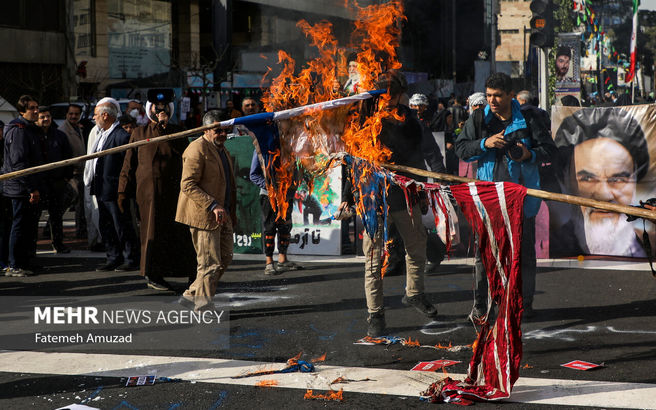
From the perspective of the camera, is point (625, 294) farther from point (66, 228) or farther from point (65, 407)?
point (66, 228)

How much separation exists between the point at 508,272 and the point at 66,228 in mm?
10186

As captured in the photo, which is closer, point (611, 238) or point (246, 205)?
point (611, 238)

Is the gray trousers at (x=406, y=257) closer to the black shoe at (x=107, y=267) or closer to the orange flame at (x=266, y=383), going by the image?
the orange flame at (x=266, y=383)

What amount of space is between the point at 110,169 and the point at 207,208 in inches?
118

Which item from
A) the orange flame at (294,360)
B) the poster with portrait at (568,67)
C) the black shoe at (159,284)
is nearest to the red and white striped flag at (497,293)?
the orange flame at (294,360)

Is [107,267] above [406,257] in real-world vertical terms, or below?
below

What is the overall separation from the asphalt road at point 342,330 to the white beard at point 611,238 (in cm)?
94

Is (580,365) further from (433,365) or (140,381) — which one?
(140,381)

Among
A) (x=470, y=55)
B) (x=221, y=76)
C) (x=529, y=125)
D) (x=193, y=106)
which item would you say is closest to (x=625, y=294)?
(x=529, y=125)

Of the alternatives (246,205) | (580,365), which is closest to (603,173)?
(246,205)

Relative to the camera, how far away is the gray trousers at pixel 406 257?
21.1 ft

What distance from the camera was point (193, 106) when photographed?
2406 cm

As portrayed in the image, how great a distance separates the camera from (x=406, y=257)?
6.79 m

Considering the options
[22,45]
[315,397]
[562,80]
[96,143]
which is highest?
[22,45]
